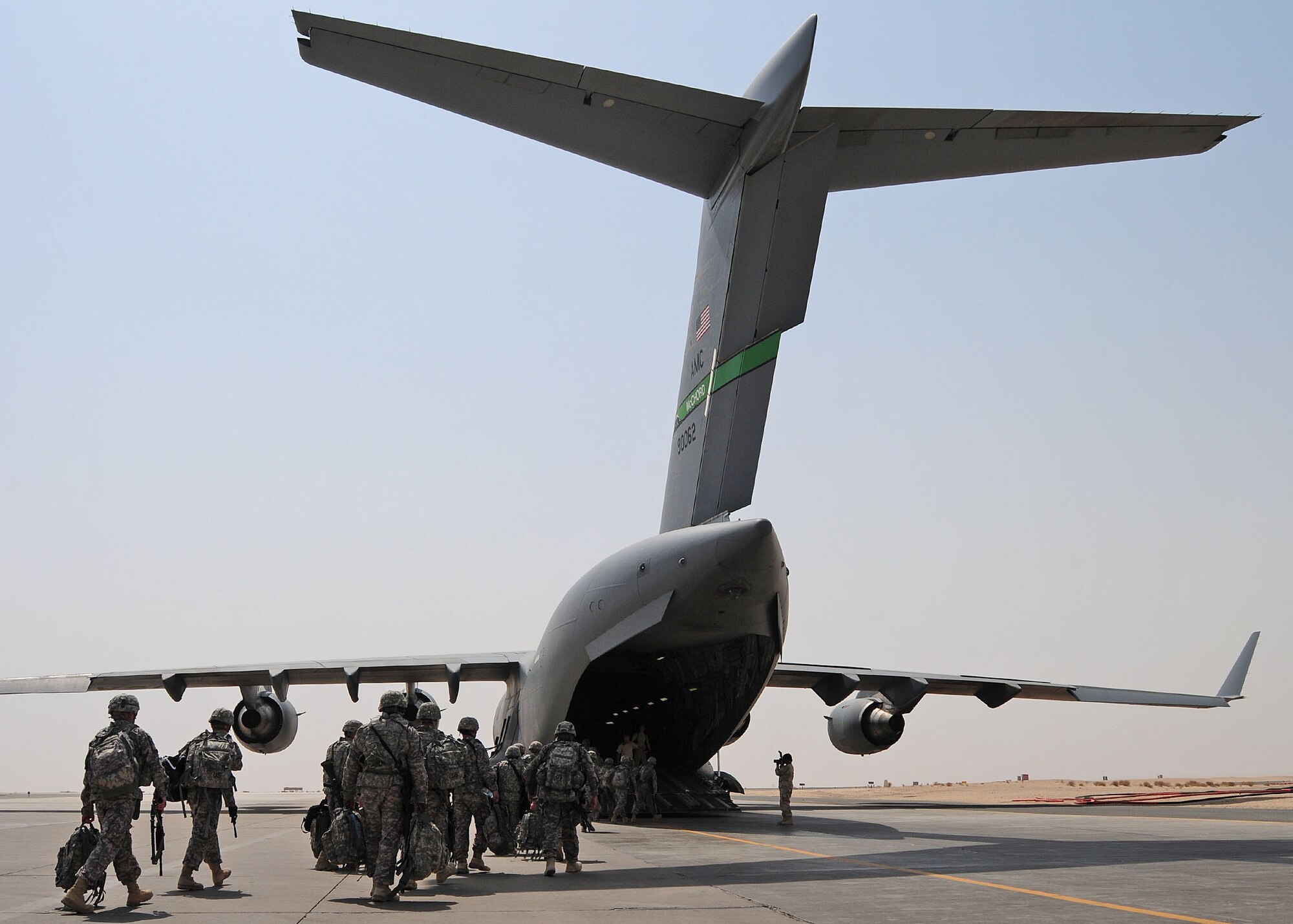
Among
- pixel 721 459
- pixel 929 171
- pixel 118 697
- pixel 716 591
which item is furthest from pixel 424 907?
pixel 929 171

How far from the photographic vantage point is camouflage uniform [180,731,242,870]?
27.1 feet

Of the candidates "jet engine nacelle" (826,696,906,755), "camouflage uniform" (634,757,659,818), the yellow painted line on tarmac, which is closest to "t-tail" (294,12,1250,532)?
the yellow painted line on tarmac

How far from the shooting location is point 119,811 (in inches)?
285

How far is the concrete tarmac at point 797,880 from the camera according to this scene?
635 centimetres

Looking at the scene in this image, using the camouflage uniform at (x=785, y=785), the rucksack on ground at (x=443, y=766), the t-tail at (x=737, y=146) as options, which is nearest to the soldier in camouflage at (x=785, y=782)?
the camouflage uniform at (x=785, y=785)

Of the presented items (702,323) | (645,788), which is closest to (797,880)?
(702,323)

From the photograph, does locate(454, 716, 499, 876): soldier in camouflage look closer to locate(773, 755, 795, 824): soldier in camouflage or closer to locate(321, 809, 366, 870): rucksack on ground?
locate(321, 809, 366, 870): rucksack on ground

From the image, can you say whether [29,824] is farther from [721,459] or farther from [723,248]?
[723,248]

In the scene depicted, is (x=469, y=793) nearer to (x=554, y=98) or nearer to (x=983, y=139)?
(x=554, y=98)

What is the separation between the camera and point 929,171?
491 inches

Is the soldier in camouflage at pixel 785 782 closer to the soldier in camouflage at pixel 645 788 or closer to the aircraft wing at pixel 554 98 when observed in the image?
the soldier in camouflage at pixel 645 788

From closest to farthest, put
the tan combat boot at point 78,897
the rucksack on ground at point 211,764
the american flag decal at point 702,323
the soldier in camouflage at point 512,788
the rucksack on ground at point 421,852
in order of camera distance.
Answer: the tan combat boot at point 78,897
the rucksack on ground at point 421,852
the rucksack on ground at point 211,764
the soldier in camouflage at point 512,788
the american flag decal at point 702,323

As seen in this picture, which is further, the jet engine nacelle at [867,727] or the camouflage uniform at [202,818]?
the jet engine nacelle at [867,727]

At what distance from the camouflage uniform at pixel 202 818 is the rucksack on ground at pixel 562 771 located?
91.3 inches
